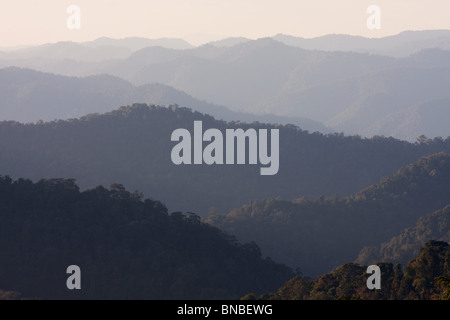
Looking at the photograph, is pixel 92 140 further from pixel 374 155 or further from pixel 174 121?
pixel 374 155

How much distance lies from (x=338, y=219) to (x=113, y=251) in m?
49.1

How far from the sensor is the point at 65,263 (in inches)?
2131

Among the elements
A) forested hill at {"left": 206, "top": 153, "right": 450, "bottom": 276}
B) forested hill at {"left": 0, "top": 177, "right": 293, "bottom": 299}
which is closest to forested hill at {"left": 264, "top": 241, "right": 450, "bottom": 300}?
forested hill at {"left": 0, "top": 177, "right": 293, "bottom": 299}

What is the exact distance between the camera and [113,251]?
5662 centimetres

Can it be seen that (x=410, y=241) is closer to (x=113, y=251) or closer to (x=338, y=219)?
(x=338, y=219)

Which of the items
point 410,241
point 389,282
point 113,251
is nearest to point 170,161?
point 410,241

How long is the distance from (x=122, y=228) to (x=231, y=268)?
368 inches

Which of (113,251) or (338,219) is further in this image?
(338,219)

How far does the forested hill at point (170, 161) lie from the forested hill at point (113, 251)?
5121 cm

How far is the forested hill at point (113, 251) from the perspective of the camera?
51781 millimetres

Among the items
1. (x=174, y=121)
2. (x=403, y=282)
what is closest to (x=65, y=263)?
(x=403, y=282)

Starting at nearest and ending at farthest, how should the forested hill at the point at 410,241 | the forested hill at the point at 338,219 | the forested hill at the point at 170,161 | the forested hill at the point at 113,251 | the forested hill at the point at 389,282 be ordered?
the forested hill at the point at 389,282 < the forested hill at the point at 113,251 < the forested hill at the point at 410,241 < the forested hill at the point at 338,219 < the forested hill at the point at 170,161

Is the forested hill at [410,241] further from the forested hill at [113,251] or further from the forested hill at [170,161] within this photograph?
the forested hill at [170,161]

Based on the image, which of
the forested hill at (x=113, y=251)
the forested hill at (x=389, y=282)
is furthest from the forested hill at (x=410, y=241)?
the forested hill at (x=389, y=282)
